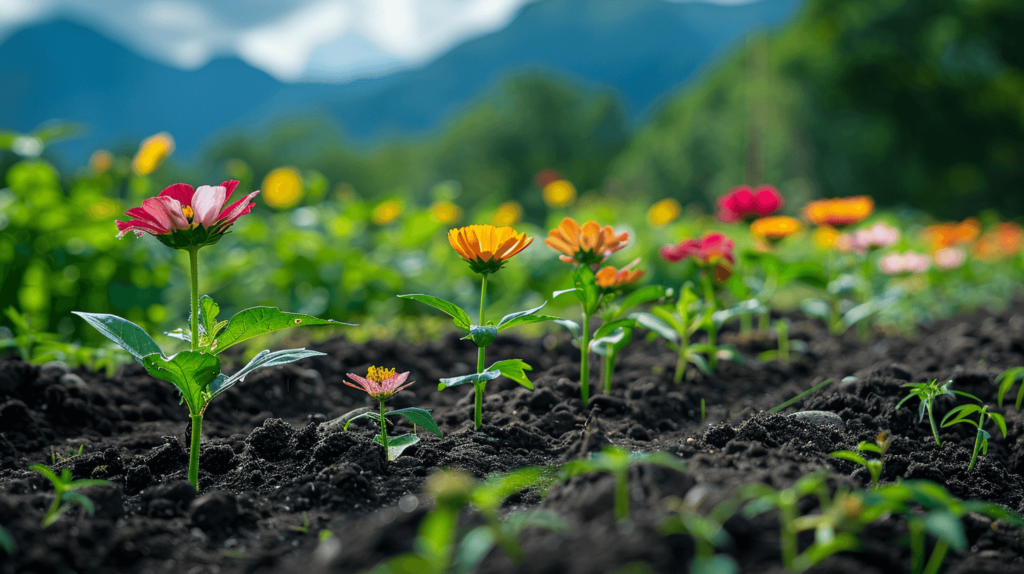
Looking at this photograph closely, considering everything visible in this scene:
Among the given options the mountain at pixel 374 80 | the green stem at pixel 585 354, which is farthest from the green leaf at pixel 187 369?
the mountain at pixel 374 80

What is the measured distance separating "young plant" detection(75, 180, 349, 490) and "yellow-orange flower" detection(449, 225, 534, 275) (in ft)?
1.25

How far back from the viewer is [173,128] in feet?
192

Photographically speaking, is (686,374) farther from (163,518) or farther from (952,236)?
(952,236)

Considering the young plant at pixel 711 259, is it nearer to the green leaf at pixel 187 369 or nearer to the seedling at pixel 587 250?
the seedling at pixel 587 250

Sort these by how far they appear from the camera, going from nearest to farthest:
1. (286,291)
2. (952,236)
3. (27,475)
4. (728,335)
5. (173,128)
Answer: (27,475)
(728,335)
(286,291)
(952,236)
(173,128)

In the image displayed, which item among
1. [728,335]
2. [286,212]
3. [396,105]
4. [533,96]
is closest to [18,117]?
[396,105]

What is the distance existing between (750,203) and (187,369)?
7.39ft

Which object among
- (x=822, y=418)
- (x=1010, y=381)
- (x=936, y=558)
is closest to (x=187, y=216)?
(x=936, y=558)

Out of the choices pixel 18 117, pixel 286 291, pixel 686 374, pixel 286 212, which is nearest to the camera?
pixel 686 374

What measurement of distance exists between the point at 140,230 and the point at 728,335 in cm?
275

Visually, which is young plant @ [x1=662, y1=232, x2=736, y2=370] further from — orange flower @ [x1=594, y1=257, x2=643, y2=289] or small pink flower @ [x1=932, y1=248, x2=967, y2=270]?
small pink flower @ [x1=932, y1=248, x2=967, y2=270]

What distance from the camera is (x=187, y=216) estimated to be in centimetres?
130

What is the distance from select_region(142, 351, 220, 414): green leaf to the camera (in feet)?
4.18

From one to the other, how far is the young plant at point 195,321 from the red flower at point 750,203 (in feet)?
6.51
